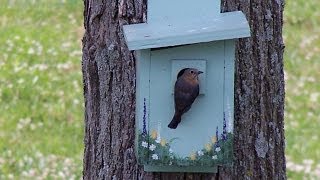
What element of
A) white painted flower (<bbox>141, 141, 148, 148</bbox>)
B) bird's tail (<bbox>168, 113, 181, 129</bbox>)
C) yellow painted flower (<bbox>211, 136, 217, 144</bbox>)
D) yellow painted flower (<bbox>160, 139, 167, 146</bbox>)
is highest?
bird's tail (<bbox>168, 113, 181, 129</bbox>)

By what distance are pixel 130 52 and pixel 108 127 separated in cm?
28

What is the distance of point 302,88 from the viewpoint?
7.37 meters

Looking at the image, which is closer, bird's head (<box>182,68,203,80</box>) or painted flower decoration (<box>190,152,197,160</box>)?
bird's head (<box>182,68,203,80</box>)

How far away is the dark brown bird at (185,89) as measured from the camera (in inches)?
110

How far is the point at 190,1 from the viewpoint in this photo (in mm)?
2914

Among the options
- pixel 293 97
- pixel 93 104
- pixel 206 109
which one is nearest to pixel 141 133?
pixel 206 109

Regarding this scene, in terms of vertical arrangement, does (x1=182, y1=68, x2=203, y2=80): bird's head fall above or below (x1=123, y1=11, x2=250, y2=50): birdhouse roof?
below

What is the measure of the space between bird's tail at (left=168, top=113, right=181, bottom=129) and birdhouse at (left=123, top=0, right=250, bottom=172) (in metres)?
0.02

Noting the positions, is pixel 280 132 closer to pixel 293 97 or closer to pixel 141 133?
pixel 141 133

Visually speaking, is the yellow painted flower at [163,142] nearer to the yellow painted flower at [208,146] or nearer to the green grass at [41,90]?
the yellow painted flower at [208,146]

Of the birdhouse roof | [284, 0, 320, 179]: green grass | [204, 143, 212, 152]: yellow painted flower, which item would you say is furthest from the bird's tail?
[284, 0, 320, 179]: green grass

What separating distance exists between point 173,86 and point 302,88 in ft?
15.2

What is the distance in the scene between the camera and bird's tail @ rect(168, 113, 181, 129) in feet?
9.37

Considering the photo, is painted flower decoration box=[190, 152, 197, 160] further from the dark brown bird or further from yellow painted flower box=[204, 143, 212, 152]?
the dark brown bird
